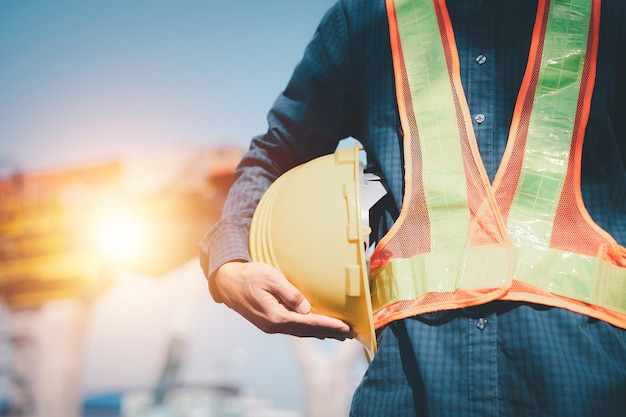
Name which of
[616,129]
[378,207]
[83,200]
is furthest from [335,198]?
[83,200]

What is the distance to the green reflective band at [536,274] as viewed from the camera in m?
0.79

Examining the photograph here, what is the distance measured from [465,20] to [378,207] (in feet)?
1.12

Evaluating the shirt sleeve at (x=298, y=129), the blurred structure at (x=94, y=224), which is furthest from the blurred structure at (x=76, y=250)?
the shirt sleeve at (x=298, y=129)

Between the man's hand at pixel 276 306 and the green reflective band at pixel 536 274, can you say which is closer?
the green reflective band at pixel 536 274

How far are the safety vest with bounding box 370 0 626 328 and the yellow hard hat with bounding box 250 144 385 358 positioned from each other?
40mm

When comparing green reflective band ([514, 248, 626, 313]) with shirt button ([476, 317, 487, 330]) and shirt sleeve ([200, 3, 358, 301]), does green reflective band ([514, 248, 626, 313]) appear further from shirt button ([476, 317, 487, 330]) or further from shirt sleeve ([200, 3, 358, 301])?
shirt sleeve ([200, 3, 358, 301])

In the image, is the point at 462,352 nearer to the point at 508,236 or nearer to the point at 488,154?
the point at 508,236

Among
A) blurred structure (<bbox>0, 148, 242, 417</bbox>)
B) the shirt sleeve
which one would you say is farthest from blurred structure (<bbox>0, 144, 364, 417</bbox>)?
the shirt sleeve

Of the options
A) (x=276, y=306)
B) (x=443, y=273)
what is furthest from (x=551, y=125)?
(x=276, y=306)

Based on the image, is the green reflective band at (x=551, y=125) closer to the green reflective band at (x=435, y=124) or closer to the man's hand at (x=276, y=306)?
the green reflective band at (x=435, y=124)

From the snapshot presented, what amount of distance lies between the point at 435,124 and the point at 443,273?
0.23 meters

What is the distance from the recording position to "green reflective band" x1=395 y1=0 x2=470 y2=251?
0.87 metres

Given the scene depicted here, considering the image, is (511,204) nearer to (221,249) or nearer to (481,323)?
(481,323)

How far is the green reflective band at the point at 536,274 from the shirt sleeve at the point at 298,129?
1.30 ft
